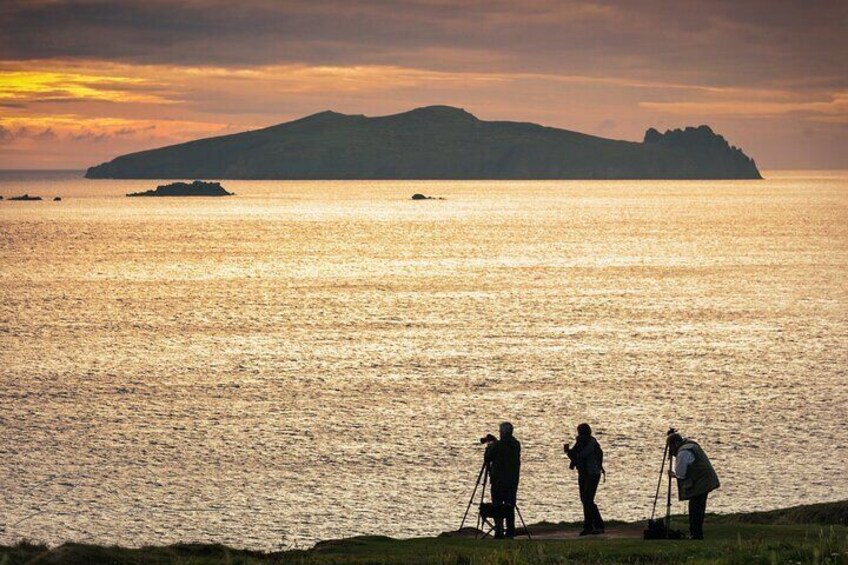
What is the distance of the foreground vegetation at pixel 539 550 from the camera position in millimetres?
23094

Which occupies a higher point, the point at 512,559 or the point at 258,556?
the point at 512,559

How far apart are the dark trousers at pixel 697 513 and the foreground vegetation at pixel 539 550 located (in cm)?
33

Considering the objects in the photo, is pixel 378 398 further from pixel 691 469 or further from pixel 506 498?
pixel 691 469

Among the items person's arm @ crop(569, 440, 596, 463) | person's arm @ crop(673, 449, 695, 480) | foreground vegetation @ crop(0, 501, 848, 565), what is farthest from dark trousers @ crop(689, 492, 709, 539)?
person's arm @ crop(569, 440, 596, 463)

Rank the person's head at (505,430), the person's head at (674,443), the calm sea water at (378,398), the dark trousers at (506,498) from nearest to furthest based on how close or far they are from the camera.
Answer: the person's head at (674,443)
the person's head at (505,430)
the dark trousers at (506,498)
the calm sea water at (378,398)

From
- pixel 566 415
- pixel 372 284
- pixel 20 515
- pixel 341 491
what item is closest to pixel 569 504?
pixel 341 491

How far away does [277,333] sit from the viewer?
9069 centimetres

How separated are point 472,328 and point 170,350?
2360 cm

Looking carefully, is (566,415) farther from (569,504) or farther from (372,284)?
(372,284)

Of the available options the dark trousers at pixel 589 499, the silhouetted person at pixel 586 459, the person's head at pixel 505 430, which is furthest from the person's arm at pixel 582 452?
the person's head at pixel 505 430

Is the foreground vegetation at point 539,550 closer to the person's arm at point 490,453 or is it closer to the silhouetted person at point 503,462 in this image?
the silhouetted person at point 503,462

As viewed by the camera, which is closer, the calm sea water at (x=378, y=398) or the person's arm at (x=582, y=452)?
the person's arm at (x=582, y=452)

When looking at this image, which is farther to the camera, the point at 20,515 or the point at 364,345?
Result: the point at 364,345

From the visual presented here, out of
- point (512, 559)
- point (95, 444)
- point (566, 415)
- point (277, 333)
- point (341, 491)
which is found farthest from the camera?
point (277, 333)
